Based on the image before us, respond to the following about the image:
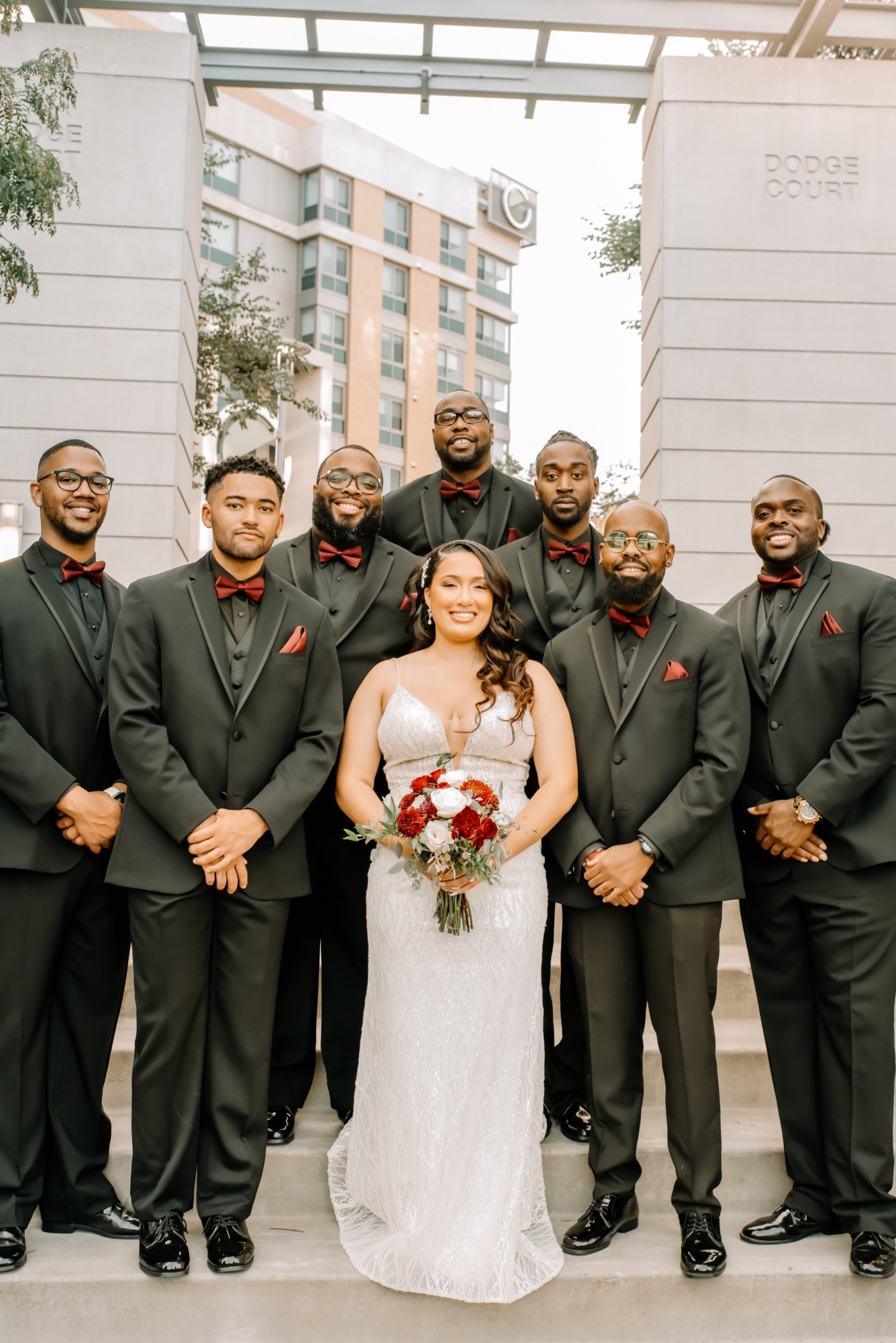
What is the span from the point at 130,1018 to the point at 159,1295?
1.52 m

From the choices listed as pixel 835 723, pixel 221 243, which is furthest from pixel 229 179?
pixel 835 723

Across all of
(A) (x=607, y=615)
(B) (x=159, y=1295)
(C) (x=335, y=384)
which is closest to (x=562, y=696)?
(A) (x=607, y=615)

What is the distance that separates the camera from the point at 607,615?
3.99 m

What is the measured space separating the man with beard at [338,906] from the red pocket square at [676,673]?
109 centimetres

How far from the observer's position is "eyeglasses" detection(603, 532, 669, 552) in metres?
3.84

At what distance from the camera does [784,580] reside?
3.99 meters

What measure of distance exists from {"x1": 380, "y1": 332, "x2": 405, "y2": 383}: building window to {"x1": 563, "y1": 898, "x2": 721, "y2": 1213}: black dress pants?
3986 centimetres

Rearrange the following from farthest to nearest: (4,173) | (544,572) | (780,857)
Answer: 1. (4,173)
2. (544,572)
3. (780,857)

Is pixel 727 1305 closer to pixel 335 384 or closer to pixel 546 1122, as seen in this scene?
pixel 546 1122

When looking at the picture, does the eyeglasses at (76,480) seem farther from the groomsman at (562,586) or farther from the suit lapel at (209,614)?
the groomsman at (562,586)

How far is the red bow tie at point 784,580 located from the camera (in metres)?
3.97

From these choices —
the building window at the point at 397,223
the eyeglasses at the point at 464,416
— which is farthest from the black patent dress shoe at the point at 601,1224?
the building window at the point at 397,223

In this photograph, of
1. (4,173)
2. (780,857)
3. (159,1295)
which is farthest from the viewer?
(4,173)

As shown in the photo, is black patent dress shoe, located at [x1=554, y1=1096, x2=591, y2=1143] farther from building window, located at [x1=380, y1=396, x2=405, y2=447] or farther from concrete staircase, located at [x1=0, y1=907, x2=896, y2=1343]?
building window, located at [x1=380, y1=396, x2=405, y2=447]
